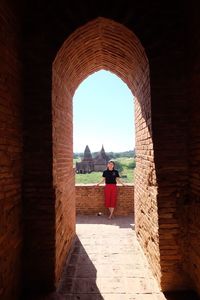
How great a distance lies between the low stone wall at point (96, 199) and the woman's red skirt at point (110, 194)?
0.42m

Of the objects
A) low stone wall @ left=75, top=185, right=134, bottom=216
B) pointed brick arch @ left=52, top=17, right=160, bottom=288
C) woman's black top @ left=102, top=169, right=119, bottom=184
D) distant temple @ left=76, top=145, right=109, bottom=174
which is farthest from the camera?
distant temple @ left=76, top=145, right=109, bottom=174

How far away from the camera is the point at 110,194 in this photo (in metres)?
9.59

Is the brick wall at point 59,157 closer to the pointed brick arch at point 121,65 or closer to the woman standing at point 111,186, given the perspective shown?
the pointed brick arch at point 121,65

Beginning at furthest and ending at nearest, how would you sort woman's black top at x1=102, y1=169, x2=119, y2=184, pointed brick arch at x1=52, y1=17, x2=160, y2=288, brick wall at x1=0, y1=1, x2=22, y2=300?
woman's black top at x1=102, y1=169, x2=119, y2=184
pointed brick arch at x1=52, y1=17, x2=160, y2=288
brick wall at x1=0, y1=1, x2=22, y2=300

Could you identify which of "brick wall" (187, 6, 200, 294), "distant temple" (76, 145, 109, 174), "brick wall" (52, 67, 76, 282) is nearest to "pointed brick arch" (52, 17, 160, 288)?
"brick wall" (52, 67, 76, 282)

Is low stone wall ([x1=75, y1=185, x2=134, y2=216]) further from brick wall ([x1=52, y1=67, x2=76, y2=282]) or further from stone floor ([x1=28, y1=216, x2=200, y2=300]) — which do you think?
brick wall ([x1=52, y1=67, x2=76, y2=282])

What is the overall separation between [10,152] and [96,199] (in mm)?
6642

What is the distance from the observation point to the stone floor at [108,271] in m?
4.16

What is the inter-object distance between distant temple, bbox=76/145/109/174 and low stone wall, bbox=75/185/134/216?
126 feet

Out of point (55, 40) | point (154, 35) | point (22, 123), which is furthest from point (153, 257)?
point (55, 40)

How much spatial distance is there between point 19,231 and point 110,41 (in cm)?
376

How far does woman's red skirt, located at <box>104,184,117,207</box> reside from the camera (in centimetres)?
955

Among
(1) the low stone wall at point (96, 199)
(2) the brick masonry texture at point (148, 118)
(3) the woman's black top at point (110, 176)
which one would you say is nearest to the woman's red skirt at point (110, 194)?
(3) the woman's black top at point (110, 176)

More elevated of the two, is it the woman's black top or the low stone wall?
the woman's black top
